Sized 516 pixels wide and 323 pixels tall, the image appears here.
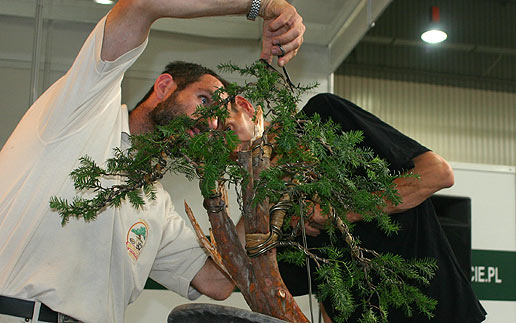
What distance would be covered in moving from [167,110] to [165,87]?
11 centimetres

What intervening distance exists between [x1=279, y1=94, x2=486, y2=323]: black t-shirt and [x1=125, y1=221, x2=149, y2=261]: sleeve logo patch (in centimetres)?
45

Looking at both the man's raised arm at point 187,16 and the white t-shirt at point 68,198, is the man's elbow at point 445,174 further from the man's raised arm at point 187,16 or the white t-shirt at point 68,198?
the white t-shirt at point 68,198

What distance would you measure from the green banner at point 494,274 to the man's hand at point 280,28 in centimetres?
211

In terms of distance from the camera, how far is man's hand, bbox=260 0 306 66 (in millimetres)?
1249

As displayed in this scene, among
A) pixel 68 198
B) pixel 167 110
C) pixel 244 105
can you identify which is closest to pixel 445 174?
pixel 244 105

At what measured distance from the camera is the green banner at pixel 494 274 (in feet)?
9.86

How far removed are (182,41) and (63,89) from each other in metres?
1.49

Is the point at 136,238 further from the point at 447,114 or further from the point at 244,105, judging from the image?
the point at 447,114

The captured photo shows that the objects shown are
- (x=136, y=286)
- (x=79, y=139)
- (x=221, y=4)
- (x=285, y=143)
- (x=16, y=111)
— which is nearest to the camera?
(x=285, y=143)

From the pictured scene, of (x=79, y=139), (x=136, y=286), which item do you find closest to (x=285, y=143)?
(x=79, y=139)

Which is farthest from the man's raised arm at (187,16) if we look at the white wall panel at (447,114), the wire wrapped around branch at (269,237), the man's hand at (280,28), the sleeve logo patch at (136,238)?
the white wall panel at (447,114)

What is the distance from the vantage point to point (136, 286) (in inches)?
63.0

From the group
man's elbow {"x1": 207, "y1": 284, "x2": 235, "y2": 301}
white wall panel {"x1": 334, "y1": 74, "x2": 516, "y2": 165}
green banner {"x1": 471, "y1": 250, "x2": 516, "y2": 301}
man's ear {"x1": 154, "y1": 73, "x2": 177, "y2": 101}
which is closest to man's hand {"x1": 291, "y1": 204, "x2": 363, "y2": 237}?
man's elbow {"x1": 207, "y1": 284, "x2": 235, "y2": 301}

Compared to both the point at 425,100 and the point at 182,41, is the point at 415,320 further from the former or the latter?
the point at 425,100
